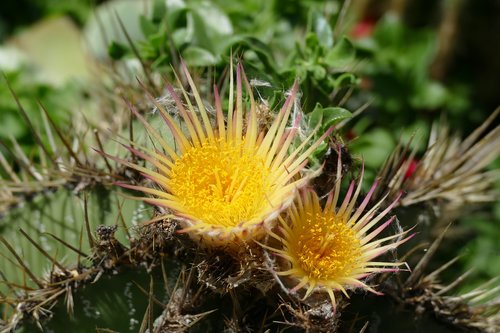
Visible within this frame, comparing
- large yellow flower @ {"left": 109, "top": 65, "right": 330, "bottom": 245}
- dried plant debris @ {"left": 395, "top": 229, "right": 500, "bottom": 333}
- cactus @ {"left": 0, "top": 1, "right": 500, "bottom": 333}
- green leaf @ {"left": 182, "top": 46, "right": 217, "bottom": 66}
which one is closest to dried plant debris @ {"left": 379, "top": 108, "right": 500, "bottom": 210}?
cactus @ {"left": 0, "top": 1, "right": 500, "bottom": 333}

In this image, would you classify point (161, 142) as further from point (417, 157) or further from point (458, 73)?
point (458, 73)

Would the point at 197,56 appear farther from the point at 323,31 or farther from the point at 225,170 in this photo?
the point at 225,170

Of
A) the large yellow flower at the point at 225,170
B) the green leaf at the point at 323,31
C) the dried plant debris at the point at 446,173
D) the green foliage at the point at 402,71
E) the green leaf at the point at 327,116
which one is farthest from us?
the green foliage at the point at 402,71

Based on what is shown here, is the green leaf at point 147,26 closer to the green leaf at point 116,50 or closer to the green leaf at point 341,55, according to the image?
the green leaf at point 116,50

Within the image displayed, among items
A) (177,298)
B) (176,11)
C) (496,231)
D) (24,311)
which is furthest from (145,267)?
(496,231)

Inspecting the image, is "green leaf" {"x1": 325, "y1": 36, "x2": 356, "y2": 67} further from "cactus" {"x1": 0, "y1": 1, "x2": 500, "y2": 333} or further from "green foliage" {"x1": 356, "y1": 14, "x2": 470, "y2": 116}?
"green foliage" {"x1": 356, "y1": 14, "x2": 470, "y2": 116}

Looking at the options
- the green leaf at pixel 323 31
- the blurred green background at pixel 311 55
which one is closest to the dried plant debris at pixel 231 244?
the blurred green background at pixel 311 55

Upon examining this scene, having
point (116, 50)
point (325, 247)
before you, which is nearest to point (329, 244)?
point (325, 247)
